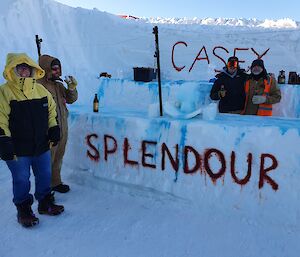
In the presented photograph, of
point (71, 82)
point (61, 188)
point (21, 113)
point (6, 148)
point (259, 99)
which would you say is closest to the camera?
point (6, 148)

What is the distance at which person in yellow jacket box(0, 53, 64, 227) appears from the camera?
276 cm

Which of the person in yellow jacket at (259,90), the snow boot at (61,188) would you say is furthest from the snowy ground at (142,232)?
the person in yellow jacket at (259,90)

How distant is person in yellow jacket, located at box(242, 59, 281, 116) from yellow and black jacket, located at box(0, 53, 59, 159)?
2.44 m

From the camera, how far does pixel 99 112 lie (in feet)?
13.4

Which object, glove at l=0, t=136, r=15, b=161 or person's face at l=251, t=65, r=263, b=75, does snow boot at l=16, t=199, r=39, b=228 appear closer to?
glove at l=0, t=136, r=15, b=161

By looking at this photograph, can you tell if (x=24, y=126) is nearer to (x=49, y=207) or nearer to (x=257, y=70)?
(x=49, y=207)

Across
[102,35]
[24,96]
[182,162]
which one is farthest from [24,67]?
[102,35]

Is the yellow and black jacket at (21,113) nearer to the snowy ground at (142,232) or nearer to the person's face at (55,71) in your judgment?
the person's face at (55,71)

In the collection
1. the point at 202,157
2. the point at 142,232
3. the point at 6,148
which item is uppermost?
the point at 6,148

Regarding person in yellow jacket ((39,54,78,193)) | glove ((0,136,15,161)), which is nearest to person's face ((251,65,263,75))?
person in yellow jacket ((39,54,78,193))

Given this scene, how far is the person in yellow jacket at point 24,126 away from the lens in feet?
9.05

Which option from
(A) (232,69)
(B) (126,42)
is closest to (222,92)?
(A) (232,69)

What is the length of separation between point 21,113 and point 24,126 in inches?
4.3

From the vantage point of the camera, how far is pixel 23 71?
2834mm
